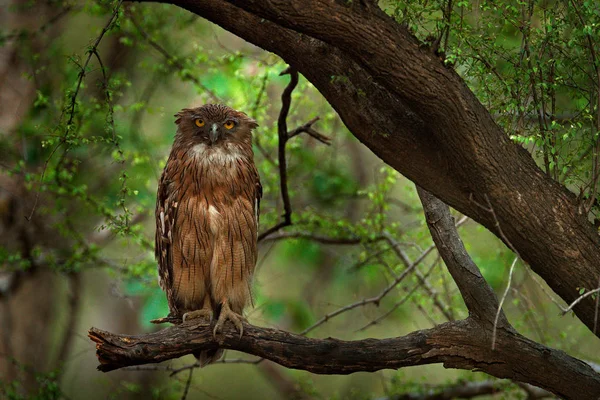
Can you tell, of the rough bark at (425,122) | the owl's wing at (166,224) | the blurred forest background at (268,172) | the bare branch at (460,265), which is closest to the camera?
the rough bark at (425,122)

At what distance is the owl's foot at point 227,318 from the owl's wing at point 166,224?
418 mm

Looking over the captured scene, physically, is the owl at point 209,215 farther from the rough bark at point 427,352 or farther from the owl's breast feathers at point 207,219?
the rough bark at point 427,352

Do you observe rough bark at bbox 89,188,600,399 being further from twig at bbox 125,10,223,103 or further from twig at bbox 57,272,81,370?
twig at bbox 57,272,81,370

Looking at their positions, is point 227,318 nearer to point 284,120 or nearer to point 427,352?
point 427,352

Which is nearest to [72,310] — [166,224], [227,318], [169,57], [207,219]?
[169,57]

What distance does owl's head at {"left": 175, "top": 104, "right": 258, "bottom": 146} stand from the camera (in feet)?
13.2

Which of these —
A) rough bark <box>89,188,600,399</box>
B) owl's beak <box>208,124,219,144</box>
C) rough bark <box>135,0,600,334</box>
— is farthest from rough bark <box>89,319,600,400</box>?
owl's beak <box>208,124,219,144</box>

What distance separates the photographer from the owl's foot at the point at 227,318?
3.35 metres

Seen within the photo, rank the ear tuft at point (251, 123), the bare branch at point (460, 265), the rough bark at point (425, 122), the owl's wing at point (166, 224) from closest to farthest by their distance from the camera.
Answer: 1. the rough bark at point (425, 122)
2. the bare branch at point (460, 265)
3. the owl's wing at point (166, 224)
4. the ear tuft at point (251, 123)

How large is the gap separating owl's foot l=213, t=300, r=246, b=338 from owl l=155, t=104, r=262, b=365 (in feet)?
0.46

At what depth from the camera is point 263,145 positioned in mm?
5504

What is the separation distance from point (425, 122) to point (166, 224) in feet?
5.35

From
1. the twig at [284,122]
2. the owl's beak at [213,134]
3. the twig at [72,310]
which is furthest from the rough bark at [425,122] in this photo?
the twig at [72,310]

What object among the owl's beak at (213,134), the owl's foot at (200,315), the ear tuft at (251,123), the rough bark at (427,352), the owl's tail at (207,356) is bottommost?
the rough bark at (427,352)
